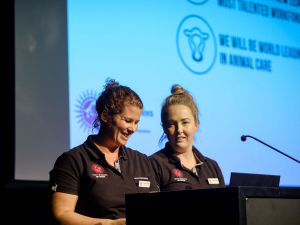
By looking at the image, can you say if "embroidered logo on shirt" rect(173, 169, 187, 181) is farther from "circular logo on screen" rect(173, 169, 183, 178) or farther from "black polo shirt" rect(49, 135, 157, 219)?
"black polo shirt" rect(49, 135, 157, 219)

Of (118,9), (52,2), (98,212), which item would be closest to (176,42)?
(118,9)

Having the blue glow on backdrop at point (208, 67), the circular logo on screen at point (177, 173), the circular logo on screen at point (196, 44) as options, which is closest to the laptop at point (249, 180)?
the circular logo on screen at point (177, 173)

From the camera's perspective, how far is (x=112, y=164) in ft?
6.44

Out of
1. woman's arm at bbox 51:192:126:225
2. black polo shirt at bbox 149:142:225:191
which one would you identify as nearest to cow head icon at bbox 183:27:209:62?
black polo shirt at bbox 149:142:225:191

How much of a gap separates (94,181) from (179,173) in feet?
2.16

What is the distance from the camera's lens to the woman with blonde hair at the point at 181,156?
227cm

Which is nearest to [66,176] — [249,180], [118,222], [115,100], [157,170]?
[118,222]

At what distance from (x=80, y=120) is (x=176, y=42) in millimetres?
1127

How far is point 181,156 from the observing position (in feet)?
7.93

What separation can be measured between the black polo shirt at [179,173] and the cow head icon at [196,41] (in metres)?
1.26

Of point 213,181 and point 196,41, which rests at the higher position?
point 196,41

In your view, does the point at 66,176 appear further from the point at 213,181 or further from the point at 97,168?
the point at 213,181

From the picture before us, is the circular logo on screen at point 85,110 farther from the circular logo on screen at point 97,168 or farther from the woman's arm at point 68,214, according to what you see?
the woman's arm at point 68,214

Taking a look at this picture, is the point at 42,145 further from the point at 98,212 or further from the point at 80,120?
the point at 98,212
